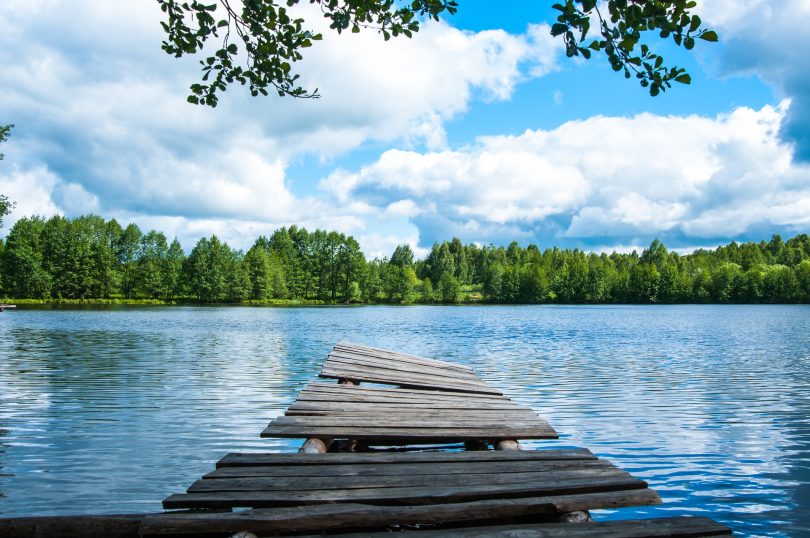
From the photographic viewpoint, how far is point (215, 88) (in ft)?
22.6

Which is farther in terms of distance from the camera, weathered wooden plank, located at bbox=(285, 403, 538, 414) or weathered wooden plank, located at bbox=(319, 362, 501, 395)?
weathered wooden plank, located at bbox=(319, 362, 501, 395)

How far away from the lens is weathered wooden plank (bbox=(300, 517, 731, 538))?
12.7 ft

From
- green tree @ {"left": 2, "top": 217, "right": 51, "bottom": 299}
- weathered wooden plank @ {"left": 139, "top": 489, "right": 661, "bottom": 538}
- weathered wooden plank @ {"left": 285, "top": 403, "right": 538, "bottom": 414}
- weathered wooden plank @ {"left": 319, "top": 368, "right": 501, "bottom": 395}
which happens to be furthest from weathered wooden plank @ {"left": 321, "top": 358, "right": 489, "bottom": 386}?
green tree @ {"left": 2, "top": 217, "right": 51, "bottom": 299}

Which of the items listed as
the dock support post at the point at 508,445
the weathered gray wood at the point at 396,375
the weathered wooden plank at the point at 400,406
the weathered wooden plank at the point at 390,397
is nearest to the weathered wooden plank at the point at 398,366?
the weathered gray wood at the point at 396,375

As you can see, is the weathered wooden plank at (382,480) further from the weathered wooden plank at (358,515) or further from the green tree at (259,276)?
the green tree at (259,276)

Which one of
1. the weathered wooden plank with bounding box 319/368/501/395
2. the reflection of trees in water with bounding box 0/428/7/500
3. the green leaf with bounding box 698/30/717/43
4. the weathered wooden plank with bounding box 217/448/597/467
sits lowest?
the reflection of trees in water with bounding box 0/428/7/500

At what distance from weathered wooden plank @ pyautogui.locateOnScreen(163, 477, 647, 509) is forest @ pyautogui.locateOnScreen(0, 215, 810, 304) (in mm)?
122118

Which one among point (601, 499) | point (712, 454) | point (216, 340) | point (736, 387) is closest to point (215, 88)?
point (601, 499)

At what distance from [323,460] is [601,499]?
7.94 ft

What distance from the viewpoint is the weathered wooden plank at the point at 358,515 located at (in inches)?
155

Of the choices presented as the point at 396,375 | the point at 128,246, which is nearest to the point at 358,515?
the point at 396,375

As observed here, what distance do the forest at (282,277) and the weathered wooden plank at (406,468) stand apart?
121522 mm

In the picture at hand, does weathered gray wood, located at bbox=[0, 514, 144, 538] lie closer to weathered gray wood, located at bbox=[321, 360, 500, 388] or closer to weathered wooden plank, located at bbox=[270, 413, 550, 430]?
weathered wooden plank, located at bbox=[270, 413, 550, 430]

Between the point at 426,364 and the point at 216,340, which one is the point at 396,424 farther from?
the point at 216,340
